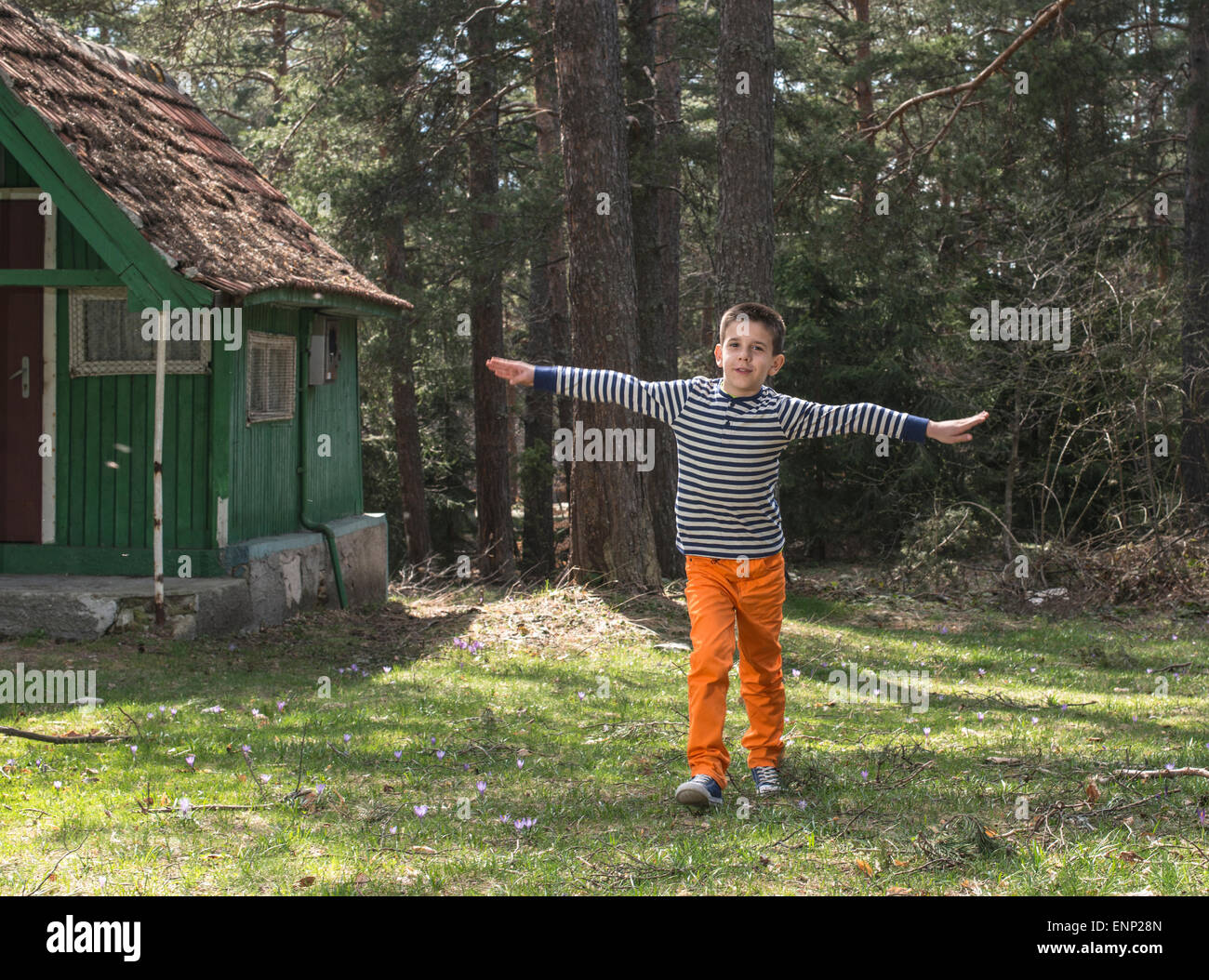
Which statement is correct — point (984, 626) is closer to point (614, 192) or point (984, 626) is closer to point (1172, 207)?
point (614, 192)

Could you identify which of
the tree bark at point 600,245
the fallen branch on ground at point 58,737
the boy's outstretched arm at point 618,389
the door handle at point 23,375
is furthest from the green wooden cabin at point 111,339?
the boy's outstretched arm at point 618,389

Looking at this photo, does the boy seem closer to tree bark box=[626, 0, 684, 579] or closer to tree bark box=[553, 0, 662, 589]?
tree bark box=[553, 0, 662, 589]

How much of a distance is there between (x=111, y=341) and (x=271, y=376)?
164 centimetres

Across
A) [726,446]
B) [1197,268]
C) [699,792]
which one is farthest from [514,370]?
[1197,268]

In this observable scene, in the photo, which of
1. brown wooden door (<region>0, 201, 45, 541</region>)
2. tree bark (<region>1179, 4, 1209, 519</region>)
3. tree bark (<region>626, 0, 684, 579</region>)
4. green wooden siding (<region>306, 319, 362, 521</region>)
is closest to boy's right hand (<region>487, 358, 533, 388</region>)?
brown wooden door (<region>0, 201, 45, 541</region>)

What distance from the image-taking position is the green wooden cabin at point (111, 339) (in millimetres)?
9641

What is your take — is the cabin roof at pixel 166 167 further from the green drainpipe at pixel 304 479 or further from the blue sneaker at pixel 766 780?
the blue sneaker at pixel 766 780

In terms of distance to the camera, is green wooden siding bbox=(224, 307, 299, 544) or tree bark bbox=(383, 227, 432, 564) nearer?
green wooden siding bbox=(224, 307, 299, 544)

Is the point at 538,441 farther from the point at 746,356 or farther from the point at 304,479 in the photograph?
the point at 746,356

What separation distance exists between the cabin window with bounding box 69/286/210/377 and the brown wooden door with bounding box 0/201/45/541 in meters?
0.34

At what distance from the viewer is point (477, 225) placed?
17.7m

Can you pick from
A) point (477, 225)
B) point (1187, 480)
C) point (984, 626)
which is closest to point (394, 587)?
point (477, 225)

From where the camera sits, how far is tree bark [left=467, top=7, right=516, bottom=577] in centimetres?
1730

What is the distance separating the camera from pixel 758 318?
5441 mm
